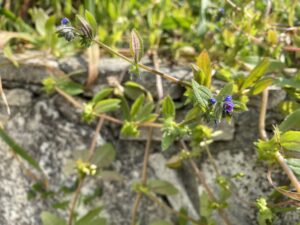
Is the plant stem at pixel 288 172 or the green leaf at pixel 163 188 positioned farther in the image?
the green leaf at pixel 163 188

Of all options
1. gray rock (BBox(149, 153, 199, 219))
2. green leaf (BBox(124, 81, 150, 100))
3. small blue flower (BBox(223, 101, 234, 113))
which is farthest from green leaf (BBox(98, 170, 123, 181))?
small blue flower (BBox(223, 101, 234, 113))

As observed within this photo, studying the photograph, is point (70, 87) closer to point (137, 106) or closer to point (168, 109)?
point (137, 106)

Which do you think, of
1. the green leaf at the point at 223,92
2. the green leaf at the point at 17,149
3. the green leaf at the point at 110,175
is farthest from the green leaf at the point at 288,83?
the green leaf at the point at 17,149

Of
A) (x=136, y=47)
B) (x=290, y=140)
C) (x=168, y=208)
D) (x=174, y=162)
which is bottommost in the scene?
(x=168, y=208)

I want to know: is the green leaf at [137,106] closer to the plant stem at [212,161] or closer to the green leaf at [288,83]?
the plant stem at [212,161]

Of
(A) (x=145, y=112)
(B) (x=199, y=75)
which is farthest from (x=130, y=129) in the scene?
(B) (x=199, y=75)

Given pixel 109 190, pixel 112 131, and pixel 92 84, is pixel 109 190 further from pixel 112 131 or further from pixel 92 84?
pixel 92 84
